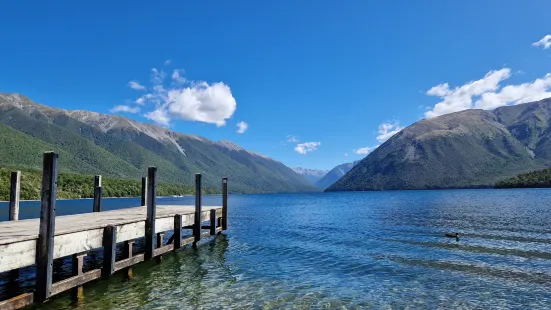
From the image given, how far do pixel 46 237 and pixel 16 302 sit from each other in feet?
6.72

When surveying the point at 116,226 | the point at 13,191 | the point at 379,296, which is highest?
the point at 13,191

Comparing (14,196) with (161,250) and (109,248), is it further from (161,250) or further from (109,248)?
(109,248)

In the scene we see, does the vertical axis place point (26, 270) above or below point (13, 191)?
below

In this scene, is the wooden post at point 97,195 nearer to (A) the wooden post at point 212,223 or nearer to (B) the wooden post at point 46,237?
(A) the wooden post at point 212,223

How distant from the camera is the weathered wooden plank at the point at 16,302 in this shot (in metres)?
10.6

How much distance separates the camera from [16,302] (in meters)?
11.0

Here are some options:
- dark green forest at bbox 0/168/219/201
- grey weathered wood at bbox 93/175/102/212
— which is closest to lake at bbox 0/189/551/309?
grey weathered wood at bbox 93/175/102/212

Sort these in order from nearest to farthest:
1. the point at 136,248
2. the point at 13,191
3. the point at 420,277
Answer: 1. the point at 420,277
2. the point at 13,191
3. the point at 136,248

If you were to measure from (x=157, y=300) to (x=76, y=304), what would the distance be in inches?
117

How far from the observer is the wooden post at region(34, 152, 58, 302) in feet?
38.1

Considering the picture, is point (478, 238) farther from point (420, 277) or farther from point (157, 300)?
point (157, 300)

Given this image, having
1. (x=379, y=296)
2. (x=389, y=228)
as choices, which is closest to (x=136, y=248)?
(x=379, y=296)

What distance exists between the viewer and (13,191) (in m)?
20.8

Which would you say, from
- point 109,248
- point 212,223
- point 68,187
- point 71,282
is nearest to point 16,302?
point 71,282
